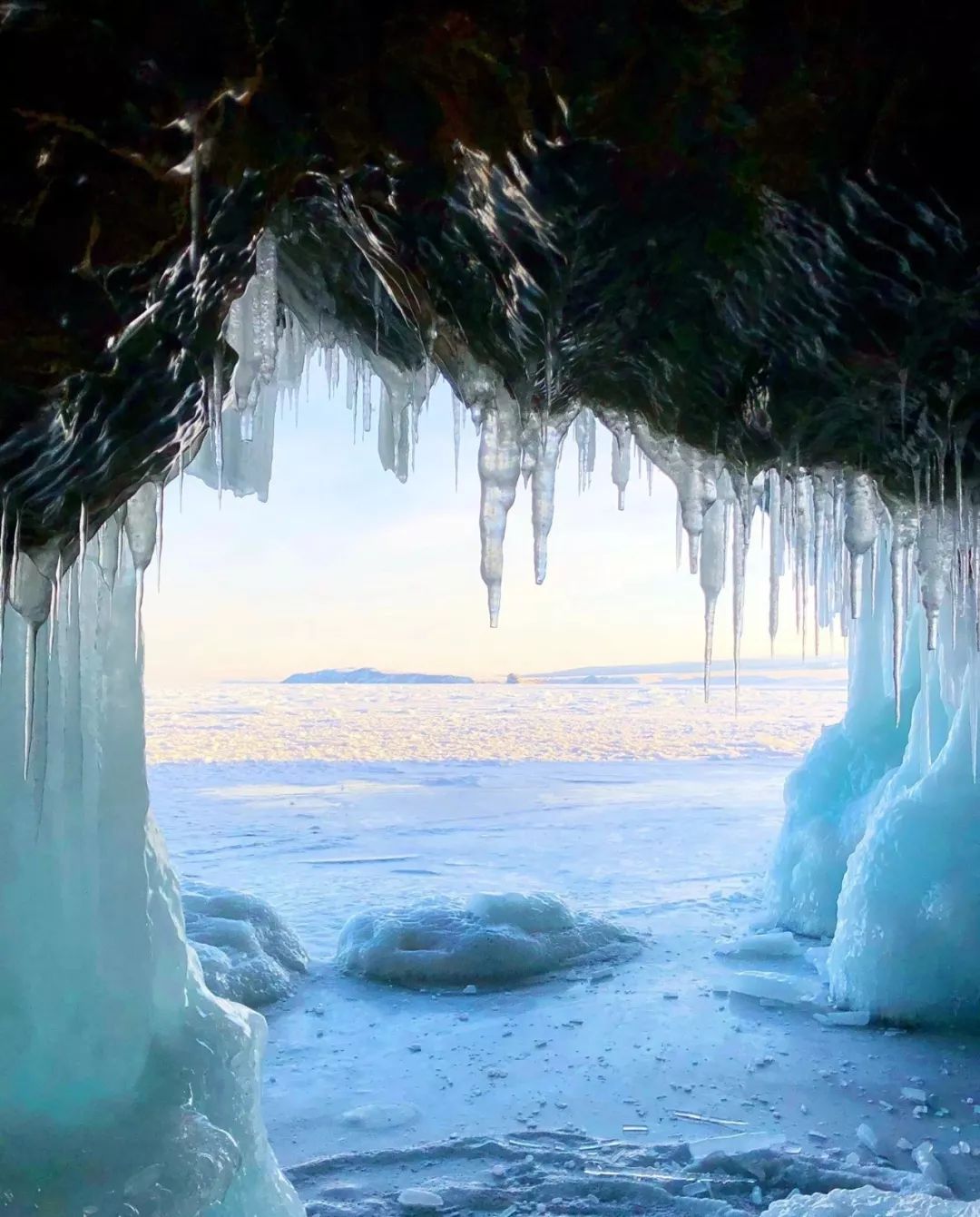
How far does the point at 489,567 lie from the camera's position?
531 centimetres

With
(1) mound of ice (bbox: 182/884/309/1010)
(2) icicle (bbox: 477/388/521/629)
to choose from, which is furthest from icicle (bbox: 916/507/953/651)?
(1) mound of ice (bbox: 182/884/309/1010)

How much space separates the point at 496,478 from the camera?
4.84 meters

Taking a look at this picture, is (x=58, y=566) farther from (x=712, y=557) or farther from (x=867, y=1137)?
(x=867, y=1137)

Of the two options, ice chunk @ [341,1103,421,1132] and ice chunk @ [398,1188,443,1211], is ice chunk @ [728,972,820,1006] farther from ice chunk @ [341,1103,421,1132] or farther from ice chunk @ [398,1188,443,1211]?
ice chunk @ [398,1188,443,1211]

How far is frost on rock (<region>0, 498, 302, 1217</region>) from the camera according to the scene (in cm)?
321

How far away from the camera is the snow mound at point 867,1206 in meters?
3.58

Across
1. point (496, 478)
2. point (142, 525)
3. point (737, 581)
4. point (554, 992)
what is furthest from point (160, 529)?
point (554, 992)

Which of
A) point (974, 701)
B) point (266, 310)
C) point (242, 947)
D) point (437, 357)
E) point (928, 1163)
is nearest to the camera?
point (266, 310)

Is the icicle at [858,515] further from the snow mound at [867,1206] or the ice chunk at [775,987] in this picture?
the ice chunk at [775,987]

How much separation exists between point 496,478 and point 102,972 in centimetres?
298

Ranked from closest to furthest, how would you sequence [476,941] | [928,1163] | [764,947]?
[928,1163]
[476,941]
[764,947]

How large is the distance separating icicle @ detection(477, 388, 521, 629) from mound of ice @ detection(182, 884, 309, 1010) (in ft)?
13.2

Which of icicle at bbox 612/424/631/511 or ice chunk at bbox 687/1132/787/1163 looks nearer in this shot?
ice chunk at bbox 687/1132/787/1163

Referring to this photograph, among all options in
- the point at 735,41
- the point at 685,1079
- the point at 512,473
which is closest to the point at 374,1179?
the point at 685,1079
